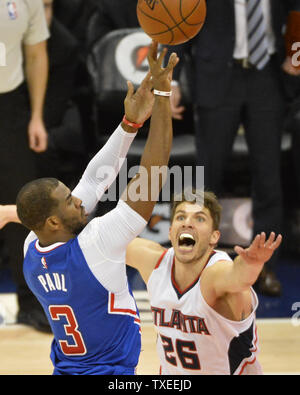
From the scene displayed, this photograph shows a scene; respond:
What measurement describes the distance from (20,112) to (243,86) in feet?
4.20

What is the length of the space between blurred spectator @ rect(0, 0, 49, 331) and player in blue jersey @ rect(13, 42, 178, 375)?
162cm

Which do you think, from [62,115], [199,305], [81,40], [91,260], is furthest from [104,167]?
[81,40]

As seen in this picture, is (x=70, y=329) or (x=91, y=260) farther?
(x=70, y=329)

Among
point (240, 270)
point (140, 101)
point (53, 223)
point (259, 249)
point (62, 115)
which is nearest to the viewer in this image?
point (259, 249)

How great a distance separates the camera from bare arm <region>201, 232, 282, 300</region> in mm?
2471

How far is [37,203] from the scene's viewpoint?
2668 mm

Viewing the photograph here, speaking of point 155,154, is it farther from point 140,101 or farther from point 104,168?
point 104,168

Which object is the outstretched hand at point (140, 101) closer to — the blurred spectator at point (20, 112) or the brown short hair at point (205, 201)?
the brown short hair at point (205, 201)

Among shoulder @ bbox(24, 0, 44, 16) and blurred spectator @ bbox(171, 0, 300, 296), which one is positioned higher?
shoulder @ bbox(24, 0, 44, 16)

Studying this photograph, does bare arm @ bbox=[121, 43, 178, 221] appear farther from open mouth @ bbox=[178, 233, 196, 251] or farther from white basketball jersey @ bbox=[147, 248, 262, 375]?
white basketball jersey @ bbox=[147, 248, 262, 375]

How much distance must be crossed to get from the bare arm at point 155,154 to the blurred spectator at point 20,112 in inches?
72.3

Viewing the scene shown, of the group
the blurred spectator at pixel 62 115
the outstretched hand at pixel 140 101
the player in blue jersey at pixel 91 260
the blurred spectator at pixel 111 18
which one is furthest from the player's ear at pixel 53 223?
the blurred spectator at pixel 111 18

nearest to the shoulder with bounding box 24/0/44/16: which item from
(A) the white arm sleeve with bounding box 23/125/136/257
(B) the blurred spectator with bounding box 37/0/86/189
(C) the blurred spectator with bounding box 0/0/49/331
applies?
(C) the blurred spectator with bounding box 0/0/49/331
